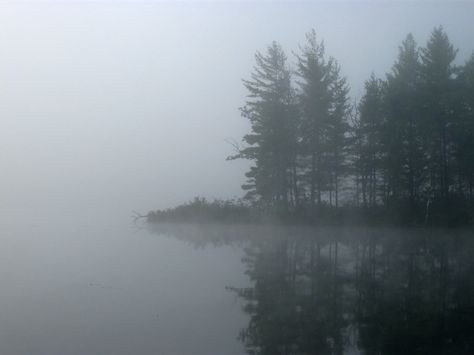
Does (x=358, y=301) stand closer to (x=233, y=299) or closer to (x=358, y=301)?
(x=358, y=301)

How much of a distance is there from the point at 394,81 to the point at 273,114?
7.22 m

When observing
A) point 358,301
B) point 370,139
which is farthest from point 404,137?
point 358,301

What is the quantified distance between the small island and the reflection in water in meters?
16.1

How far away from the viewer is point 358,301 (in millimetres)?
9820

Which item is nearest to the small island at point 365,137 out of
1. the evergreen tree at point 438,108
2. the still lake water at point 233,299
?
the evergreen tree at point 438,108

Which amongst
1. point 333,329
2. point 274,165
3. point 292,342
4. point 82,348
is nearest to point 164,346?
point 82,348

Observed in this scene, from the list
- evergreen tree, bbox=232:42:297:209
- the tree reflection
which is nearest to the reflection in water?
the tree reflection

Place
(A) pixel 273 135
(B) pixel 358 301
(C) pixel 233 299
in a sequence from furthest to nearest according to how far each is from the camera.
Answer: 1. (A) pixel 273 135
2. (C) pixel 233 299
3. (B) pixel 358 301

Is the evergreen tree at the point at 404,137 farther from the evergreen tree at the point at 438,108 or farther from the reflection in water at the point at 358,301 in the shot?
the reflection in water at the point at 358,301

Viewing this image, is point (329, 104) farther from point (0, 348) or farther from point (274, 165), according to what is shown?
point (0, 348)

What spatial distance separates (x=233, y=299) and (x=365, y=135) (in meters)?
25.6

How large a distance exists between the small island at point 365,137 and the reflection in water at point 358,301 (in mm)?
16105

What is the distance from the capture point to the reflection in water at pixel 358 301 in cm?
771

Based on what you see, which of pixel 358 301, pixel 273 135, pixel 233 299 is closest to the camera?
pixel 358 301
